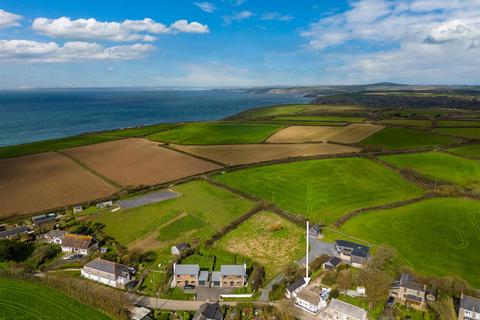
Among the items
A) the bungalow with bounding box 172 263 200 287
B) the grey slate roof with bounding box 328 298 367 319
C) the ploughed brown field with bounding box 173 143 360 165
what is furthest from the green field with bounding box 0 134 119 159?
the grey slate roof with bounding box 328 298 367 319

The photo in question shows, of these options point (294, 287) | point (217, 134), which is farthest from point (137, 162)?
point (294, 287)

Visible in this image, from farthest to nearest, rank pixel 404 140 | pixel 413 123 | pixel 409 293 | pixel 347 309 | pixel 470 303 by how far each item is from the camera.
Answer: pixel 413 123, pixel 404 140, pixel 409 293, pixel 347 309, pixel 470 303

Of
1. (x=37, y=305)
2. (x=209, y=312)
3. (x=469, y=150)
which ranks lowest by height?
(x=37, y=305)

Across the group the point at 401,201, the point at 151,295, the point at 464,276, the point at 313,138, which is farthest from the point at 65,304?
the point at 313,138

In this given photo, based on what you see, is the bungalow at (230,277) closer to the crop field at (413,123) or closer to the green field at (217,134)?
the green field at (217,134)

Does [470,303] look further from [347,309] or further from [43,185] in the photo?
[43,185]

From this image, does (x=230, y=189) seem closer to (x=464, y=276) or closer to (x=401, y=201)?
(x=401, y=201)

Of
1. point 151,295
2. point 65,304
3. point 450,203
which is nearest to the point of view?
point 65,304
